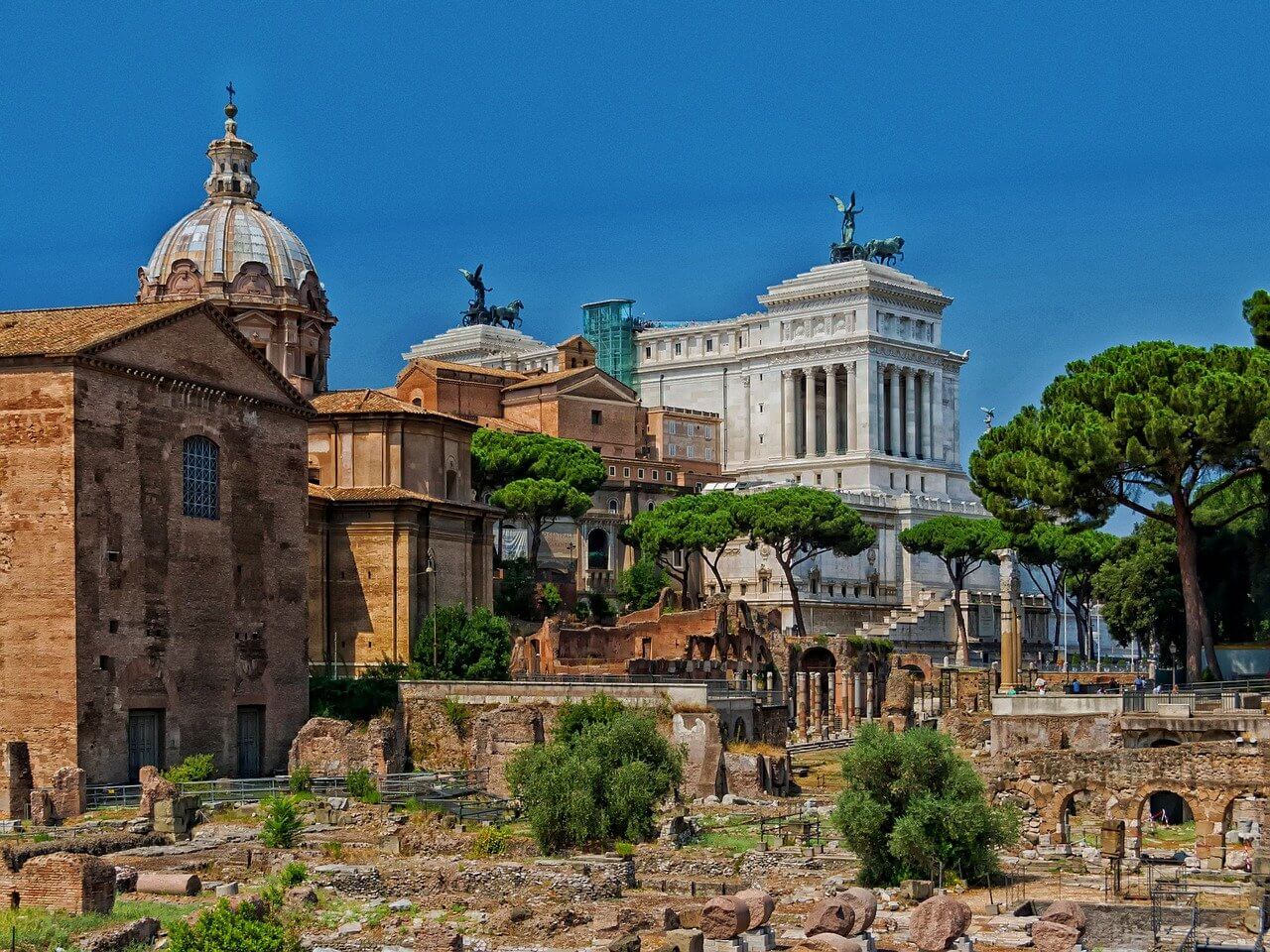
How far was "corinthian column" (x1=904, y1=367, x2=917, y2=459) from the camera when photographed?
12469cm

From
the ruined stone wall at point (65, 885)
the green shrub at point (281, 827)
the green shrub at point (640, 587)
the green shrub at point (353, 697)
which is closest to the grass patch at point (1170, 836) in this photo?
the green shrub at point (281, 827)

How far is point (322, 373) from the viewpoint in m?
76.4

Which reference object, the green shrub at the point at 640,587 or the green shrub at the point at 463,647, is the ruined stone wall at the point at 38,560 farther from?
the green shrub at the point at 640,587

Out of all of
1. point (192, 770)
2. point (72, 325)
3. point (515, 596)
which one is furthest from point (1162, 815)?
point (515, 596)

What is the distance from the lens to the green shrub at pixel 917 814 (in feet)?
122

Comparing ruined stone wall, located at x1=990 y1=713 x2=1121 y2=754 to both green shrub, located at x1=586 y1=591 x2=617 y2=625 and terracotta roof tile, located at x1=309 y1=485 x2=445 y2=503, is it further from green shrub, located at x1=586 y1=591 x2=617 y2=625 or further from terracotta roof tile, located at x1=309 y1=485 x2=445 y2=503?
green shrub, located at x1=586 y1=591 x2=617 y2=625

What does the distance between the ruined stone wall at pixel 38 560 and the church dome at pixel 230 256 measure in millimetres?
25417

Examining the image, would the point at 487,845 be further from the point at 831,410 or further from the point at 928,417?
the point at 928,417

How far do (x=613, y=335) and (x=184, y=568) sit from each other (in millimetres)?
86936

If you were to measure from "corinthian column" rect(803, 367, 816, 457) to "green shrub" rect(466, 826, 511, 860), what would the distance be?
84.6 meters

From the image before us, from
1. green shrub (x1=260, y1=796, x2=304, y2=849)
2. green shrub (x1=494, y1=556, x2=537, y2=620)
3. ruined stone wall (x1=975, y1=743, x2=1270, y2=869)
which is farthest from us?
green shrub (x1=494, y1=556, x2=537, y2=620)

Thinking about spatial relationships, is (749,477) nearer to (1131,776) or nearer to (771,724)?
(771,724)

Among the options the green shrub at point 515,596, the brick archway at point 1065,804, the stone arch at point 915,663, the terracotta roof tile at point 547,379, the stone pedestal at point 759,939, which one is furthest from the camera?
the terracotta roof tile at point 547,379

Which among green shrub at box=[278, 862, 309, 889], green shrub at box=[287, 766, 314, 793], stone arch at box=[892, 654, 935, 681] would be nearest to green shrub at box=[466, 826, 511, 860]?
green shrub at box=[278, 862, 309, 889]
